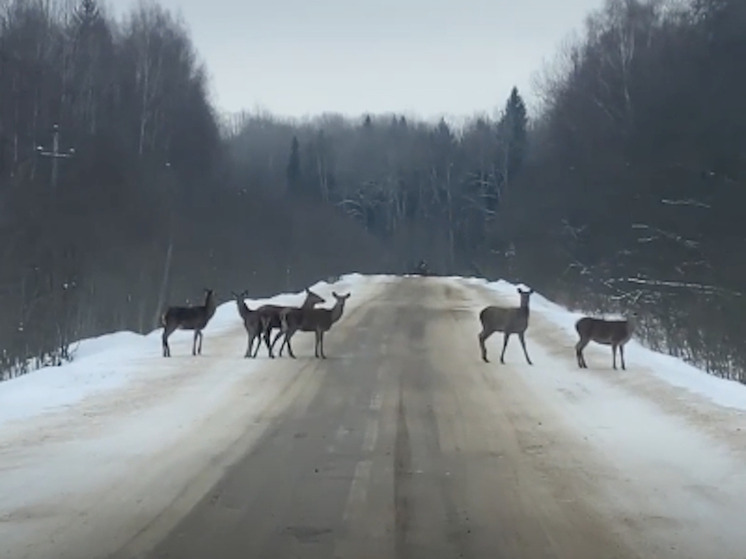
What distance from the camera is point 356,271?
10962 centimetres

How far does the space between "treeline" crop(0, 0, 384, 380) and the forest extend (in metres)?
0.12

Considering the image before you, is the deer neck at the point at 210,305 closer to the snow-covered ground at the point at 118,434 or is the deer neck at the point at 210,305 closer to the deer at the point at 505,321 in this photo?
the snow-covered ground at the point at 118,434

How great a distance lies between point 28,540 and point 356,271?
10125cm

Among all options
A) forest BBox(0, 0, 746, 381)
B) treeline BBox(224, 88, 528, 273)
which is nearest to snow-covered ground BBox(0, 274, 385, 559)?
forest BBox(0, 0, 746, 381)

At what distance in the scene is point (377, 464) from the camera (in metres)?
11.7

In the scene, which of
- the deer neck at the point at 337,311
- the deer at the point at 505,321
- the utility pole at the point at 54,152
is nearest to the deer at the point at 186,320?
the deer neck at the point at 337,311

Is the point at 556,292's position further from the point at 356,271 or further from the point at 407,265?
the point at 407,265

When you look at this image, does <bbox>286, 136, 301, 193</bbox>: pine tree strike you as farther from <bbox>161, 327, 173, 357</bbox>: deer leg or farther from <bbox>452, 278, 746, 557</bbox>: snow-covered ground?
<bbox>452, 278, 746, 557</bbox>: snow-covered ground

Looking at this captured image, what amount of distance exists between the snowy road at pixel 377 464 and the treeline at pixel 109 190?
7.40 metres

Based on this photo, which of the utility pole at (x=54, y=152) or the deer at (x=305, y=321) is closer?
the deer at (x=305, y=321)

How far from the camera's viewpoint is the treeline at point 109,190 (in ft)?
107

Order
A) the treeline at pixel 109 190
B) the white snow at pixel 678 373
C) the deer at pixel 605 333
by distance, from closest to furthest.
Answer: the white snow at pixel 678 373, the deer at pixel 605 333, the treeline at pixel 109 190

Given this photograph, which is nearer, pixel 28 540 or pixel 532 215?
pixel 28 540

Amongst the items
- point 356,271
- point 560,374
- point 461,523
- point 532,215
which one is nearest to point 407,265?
point 356,271
